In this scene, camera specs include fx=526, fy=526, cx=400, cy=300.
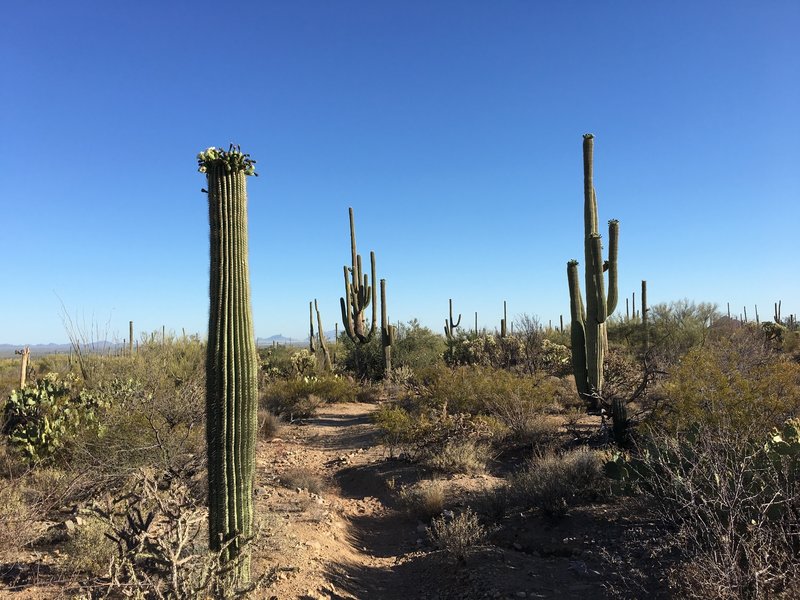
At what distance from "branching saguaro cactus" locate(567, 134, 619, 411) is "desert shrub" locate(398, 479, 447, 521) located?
14.8ft

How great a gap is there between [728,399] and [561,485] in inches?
98.3

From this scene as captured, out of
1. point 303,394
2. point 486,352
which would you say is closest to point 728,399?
point 303,394

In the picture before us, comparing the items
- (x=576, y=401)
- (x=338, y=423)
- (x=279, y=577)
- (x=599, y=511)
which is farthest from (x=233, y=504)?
(x=576, y=401)

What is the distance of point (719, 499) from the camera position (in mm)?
3951

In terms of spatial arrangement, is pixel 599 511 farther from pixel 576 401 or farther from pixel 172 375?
pixel 172 375

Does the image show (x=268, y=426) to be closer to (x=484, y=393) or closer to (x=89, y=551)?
(x=484, y=393)

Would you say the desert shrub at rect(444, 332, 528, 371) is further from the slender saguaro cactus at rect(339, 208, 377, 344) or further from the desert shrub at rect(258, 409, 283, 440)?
the desert shrub at rect(258, 409, 283, 440)

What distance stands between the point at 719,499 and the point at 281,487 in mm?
5980

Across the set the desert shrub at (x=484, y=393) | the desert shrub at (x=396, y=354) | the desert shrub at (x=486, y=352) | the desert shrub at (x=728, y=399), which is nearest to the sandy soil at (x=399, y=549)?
the desert shrub at (x=728, y=399)

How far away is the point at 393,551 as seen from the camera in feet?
20.1

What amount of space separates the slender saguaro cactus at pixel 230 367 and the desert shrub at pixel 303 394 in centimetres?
918

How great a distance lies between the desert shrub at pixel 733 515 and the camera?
3402 millimetres

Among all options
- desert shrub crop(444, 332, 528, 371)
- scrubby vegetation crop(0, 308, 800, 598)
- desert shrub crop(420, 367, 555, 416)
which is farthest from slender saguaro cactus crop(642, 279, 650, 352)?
desert shrub crop(420, 367, 555, 416)

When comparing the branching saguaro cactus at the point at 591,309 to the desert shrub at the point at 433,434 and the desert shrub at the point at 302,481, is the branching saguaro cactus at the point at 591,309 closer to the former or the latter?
the desert shrub at the point at 433,434
